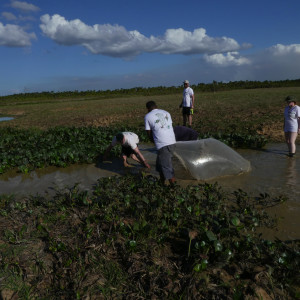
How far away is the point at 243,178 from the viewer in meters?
6.18

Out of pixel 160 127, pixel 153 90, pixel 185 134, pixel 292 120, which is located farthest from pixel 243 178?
pixel 153 90

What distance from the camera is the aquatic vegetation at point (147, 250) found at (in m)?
2.90

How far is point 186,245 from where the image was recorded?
3.52m

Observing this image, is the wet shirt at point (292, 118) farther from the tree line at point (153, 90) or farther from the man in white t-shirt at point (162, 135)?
the tree line at point (153, 90)

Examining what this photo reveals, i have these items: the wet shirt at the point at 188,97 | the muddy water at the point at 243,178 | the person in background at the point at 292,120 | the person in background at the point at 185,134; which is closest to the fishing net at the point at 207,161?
the muddy water at the point at 243,178

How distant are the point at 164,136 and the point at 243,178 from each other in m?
1.97

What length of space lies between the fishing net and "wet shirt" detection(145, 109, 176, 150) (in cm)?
88

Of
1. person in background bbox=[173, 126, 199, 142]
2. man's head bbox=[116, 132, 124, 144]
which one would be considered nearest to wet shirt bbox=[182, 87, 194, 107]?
person in background bbox=[173, 126, 199, 142]

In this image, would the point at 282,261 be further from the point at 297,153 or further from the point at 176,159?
the point at 297,153

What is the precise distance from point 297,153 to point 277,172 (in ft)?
6.03

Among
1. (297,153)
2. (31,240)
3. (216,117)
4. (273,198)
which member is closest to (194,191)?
(273,198)

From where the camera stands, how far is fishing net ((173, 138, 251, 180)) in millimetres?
6323

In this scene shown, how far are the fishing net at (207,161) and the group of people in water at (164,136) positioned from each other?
0.40 metres

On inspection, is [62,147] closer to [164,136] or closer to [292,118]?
[164,136]
